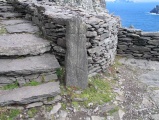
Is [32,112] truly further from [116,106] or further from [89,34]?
[89,34]

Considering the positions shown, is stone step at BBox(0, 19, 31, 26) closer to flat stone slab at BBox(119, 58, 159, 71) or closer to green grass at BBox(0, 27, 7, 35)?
green grass at BBox(0, 27, 7, 35)

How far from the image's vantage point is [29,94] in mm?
5238

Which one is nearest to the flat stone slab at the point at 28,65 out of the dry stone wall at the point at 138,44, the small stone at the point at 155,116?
the small stone at the point at 155,116

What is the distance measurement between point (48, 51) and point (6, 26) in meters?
2.52

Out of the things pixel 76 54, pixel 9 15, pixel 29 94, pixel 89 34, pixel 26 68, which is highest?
pixel 9 15

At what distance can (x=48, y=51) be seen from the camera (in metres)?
6.54

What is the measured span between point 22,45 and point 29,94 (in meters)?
1.49

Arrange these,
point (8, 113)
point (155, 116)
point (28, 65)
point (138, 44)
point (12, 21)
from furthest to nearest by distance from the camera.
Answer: point (138, 44) → point (12, 21) → point (28, 65) → point (155, 116) → point (8, 113)

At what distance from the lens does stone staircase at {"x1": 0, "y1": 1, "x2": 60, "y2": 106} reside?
5250mm

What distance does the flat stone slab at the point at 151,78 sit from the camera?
7.23 meters

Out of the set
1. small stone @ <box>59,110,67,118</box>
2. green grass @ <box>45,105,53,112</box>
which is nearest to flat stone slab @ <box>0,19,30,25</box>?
green grass @ <box>45,105,53,112</box>

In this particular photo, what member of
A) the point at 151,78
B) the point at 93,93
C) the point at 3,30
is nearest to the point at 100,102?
the point at 93,93

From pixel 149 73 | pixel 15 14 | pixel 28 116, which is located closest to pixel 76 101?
pixel 28 116

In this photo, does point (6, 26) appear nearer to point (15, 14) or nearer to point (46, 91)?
point (15, 14)
